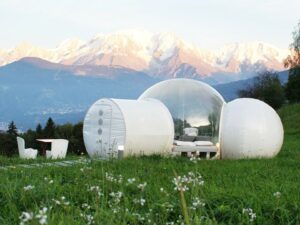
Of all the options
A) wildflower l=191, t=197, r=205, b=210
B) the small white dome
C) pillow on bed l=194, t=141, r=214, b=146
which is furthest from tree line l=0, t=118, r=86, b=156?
wildflower l=191, t=197, r=205, b=210

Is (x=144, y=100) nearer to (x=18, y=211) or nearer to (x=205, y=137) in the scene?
(x=205, y=137)

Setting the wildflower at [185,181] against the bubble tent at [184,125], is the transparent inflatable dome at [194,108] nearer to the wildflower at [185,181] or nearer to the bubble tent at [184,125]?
the bubble tent at [184,125]

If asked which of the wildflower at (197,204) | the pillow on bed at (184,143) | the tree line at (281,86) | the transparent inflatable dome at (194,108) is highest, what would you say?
the tree line at (281,86)

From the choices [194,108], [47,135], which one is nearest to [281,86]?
[47,135]

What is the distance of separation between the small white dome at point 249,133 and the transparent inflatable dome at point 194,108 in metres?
0.34

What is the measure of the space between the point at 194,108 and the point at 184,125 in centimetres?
59

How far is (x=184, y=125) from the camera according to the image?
16375 millimetres

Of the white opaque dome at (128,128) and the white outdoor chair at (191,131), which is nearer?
the white opaque dome at (128,128)

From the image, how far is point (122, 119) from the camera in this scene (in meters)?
14.8

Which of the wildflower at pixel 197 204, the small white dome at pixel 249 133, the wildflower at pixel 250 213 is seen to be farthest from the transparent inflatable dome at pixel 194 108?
the wildflower at pixel 197 204

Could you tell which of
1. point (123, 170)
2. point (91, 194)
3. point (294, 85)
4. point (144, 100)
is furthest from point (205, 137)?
point (294, 85)

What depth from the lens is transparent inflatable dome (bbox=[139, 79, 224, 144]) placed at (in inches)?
639

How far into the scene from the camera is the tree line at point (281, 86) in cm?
6088

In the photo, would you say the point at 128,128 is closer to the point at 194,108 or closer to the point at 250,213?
the point at 194,108
